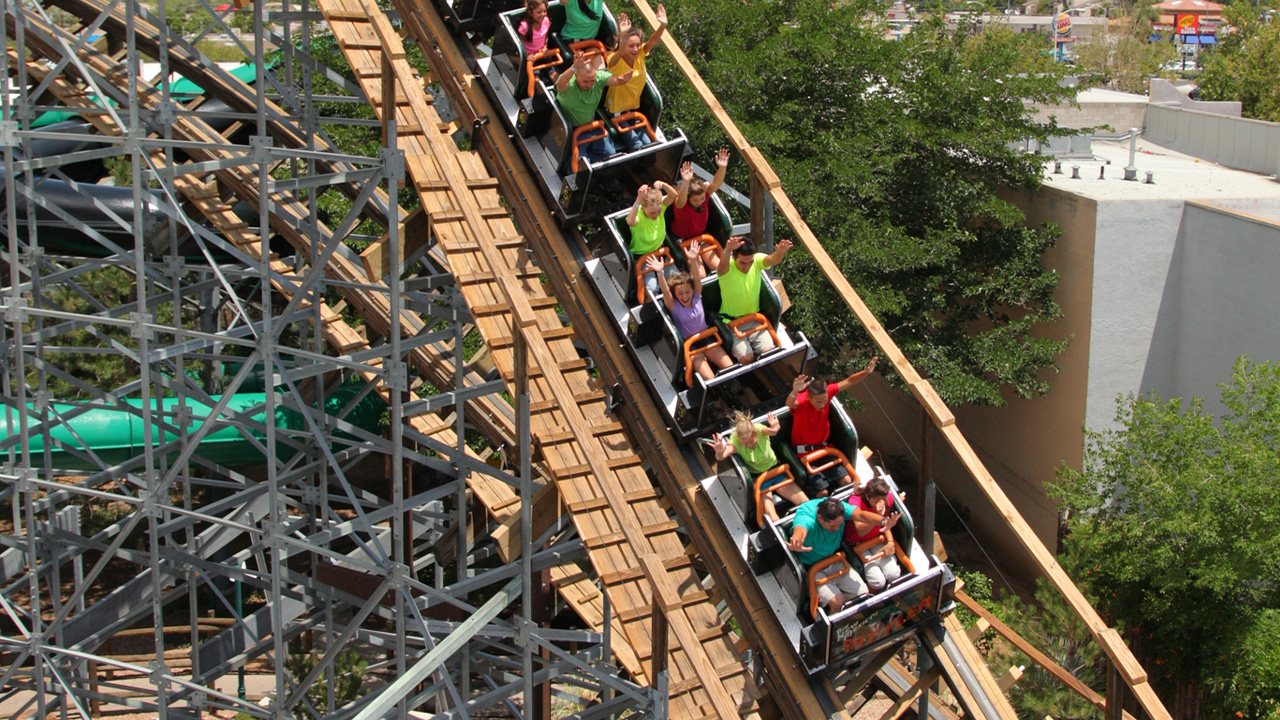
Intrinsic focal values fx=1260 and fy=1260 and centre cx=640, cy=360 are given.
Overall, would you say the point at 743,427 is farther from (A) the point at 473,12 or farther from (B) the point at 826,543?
(A) the point at 473,12

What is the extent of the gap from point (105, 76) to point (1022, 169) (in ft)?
38.4

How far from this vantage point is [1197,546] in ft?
44.9

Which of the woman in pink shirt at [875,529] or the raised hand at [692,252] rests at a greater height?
the raised hand at [692,252]

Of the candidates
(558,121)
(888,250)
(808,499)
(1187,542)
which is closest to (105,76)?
(558,121)

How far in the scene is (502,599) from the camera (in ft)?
26.5

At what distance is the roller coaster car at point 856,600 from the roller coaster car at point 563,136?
10.1ft

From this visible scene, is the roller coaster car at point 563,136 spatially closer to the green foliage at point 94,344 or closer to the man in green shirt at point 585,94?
the man in green shirt at point 585,94

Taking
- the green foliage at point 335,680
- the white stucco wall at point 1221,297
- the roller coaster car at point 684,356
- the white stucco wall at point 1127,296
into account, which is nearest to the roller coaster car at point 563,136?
the roller coaster car at point 684,356

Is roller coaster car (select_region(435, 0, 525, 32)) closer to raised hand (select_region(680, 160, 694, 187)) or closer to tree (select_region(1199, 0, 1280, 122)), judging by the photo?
raised hand (select_region(680, 160, 694, 187))

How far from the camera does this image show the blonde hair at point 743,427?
317 inches

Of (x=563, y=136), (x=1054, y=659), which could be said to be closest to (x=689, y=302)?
(x=563, y=136)

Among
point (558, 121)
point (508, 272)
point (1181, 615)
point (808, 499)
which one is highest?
point (558, 121)

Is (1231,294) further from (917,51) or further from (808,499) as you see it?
(808,499)

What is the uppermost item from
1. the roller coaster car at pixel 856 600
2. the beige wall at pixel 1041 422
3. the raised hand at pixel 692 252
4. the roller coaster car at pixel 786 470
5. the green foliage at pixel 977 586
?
the raised hand at pixel 692 252
